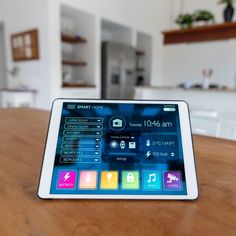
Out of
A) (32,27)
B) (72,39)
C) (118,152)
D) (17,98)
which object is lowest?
(17,98)

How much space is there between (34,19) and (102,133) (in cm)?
344

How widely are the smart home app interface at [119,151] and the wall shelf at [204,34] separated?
306cm

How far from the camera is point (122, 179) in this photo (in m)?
0.37

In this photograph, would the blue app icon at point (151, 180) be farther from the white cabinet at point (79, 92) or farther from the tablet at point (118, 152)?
the white cabinet at point (79, 92)

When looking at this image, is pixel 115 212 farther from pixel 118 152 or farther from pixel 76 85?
pixel 76 85

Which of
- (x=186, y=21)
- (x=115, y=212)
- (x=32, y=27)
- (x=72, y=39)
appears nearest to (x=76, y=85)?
(x=72, y=39)

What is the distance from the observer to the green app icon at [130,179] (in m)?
0.36

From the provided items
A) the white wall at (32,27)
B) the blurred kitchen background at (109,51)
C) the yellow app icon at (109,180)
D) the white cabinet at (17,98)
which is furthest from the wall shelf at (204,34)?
the yellow app icon at (109,180)

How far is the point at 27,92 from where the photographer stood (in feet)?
11.0

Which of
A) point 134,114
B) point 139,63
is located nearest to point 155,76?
point 139,63

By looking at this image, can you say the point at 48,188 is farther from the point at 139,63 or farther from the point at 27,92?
the point at 139,63

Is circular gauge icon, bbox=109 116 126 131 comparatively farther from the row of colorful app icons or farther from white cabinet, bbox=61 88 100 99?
white cabinet, bbox=61 88 100 99

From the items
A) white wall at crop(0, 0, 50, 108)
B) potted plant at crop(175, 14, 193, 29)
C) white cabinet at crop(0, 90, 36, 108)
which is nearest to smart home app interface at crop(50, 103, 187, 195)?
white wall at crop(0, 0, 50, 108)

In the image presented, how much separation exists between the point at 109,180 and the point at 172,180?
0.11 m
